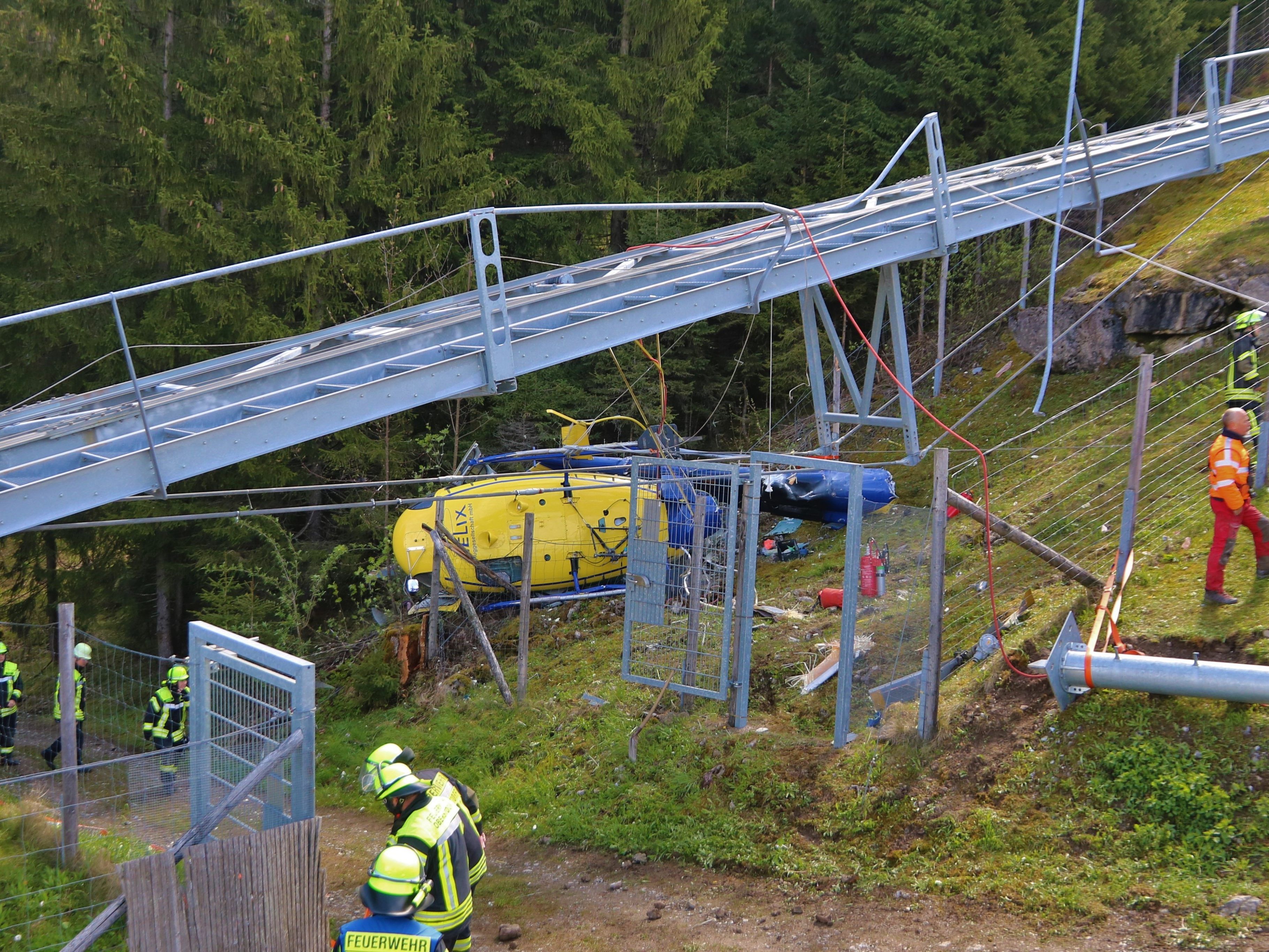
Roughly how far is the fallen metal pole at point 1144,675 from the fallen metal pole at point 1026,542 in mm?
502

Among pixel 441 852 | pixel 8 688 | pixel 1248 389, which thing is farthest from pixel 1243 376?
pixel 8 688

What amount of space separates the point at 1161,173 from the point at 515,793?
31.5ft

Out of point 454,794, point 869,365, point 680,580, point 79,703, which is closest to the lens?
point 454,794

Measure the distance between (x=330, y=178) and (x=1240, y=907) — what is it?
1640 centimetres

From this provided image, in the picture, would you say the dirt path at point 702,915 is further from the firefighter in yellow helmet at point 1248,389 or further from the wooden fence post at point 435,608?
the firefighter in yellow helmet at point 1248,389

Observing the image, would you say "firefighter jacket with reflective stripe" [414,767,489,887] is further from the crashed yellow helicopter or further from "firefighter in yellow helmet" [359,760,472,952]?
the crashed yellow helicopter

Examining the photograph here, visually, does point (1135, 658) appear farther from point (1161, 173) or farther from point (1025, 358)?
point (1025, 358)

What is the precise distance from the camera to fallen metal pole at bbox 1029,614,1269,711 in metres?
6.00

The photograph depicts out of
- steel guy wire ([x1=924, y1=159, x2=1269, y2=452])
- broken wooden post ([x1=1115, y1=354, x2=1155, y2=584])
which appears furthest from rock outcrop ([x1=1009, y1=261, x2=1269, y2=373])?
broken wooden post ([x1=1115, y1=354, x2=1155, y2=584])

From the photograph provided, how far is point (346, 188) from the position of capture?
1777cm

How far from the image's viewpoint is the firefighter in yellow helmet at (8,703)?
1067 centimetres

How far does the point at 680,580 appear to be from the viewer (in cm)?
898

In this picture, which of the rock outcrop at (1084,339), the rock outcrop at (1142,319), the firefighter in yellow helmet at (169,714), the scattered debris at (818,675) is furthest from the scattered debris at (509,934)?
the rock outcrop at (1084,339)

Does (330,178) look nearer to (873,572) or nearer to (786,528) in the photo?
(786,528)
